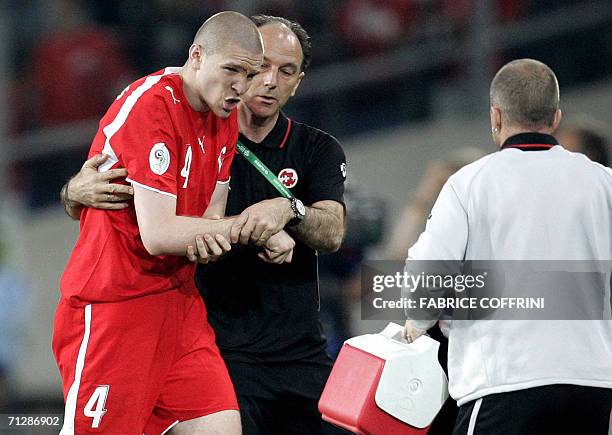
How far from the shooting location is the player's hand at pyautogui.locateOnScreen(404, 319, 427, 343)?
143 inches

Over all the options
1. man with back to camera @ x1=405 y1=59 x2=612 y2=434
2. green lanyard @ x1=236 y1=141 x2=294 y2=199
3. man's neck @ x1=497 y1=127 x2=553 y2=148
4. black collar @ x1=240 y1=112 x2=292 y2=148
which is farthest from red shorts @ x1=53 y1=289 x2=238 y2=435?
man's neck @ x1=497 y1=127 x2=553 y2=148

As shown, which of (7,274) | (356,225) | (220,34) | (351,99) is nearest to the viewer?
(220,34)

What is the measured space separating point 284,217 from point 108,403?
83 centimetres

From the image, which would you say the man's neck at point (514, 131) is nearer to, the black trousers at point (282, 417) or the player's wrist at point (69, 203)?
the black trousers at point (282, 417)

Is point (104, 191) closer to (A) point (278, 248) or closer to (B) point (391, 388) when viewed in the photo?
(A) point (278, 248)

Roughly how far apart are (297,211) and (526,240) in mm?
829

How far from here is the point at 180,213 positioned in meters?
3.68

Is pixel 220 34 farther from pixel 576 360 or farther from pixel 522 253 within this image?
pixel 576 360

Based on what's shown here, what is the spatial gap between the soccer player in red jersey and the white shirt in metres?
0.74

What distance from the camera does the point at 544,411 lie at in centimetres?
334

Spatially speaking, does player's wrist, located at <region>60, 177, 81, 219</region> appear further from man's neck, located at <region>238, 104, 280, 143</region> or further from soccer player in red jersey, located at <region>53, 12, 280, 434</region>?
man's neck, located at <region>238, 104, 280, 143</region>

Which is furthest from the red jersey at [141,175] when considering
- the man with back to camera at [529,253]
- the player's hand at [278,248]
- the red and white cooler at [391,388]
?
the man with back to camera at [529,253]

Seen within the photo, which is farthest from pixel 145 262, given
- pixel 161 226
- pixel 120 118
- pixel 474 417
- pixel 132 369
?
pixel 474 417

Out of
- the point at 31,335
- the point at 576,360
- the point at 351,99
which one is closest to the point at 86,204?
the point at 576,360
